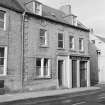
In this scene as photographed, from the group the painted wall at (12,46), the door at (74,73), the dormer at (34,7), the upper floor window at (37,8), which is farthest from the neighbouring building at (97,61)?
the painted wall at (12,46)

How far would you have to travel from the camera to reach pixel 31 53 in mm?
17828

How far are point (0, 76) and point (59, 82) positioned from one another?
8.21 m

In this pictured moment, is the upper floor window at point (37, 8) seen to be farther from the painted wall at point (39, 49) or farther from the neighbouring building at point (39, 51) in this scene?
the painted wall at point (39, 49)

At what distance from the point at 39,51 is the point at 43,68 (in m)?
1.88

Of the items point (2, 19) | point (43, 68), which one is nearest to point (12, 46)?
point (2, 19)

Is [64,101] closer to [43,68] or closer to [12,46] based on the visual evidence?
[43,68]

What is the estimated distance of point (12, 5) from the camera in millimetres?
16781

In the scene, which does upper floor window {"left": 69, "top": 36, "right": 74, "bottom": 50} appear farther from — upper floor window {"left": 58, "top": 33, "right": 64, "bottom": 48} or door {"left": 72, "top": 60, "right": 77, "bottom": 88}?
door {"left": 72, "top": 60, "right": 77, "bottom": 88}

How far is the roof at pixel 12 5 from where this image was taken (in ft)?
52.1

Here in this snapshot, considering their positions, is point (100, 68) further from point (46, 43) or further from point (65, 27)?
point (46, 43)

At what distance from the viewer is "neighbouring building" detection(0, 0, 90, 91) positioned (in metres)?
16.1

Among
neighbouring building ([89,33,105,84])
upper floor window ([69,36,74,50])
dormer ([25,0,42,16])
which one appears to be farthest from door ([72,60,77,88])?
neighbouring building ([89,33,105,84])

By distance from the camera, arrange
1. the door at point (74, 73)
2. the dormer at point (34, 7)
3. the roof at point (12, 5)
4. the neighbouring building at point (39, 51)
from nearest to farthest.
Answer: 1. the roof at point (12, 5)
2. the neighbouring building at point (39, 51)
3. the dormer at point (34, 7)
4. the door at point (74, 73)

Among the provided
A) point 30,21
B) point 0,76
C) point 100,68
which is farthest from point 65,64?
point 100,68
